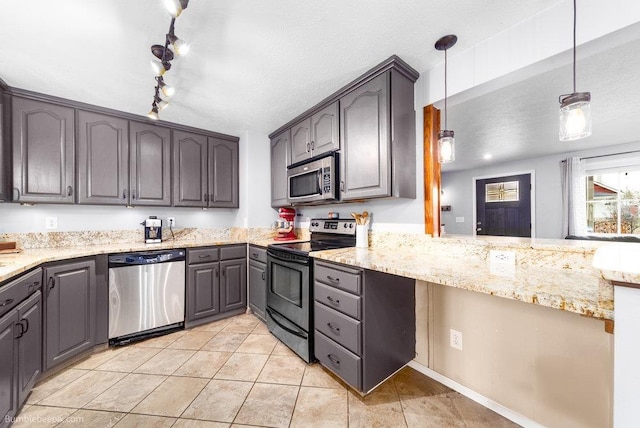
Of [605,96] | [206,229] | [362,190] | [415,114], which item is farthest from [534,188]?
[206,229]

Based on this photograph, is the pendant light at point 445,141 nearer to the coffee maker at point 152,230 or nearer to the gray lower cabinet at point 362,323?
the gray lower cabinet at point 362,323

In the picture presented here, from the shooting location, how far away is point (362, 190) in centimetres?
193

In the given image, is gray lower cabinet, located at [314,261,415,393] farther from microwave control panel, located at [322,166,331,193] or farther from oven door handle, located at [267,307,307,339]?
microwave control panel, located at [322,166,331,193]

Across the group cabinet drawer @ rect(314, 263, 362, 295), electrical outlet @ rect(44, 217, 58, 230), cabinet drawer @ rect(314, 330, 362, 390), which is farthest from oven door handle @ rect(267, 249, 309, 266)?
electrical outlet @ rect(44, 217, 58, 230)

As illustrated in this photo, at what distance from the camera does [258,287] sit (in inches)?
105

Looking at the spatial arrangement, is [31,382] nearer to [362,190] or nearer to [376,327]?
[376,327]

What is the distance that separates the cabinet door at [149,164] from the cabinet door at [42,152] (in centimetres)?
45

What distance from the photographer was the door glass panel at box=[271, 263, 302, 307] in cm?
197

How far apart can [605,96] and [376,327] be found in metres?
2.79

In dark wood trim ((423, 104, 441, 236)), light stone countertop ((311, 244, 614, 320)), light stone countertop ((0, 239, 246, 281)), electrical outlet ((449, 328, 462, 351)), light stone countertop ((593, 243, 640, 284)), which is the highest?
dark wood trim ((423, 104, 441, 236))

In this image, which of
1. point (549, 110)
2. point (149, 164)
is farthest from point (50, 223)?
point (549, 110)

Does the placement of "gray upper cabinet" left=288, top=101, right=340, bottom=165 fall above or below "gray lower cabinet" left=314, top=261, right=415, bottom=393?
above

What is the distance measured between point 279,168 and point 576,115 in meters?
2.55

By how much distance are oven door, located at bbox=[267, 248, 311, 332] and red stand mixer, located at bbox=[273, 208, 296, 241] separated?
60 cm
